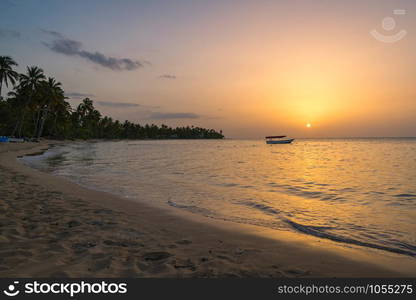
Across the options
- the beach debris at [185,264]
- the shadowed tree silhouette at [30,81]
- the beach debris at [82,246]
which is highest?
the shadowed tree silhouette at [30,81]

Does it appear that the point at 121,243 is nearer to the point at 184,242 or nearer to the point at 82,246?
the point at 82,246

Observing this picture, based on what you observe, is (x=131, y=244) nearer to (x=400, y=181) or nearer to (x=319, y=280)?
(x=319, y=280)

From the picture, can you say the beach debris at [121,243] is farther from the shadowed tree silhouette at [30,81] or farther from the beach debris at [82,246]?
the shadowed tree silhouette at [30,81]

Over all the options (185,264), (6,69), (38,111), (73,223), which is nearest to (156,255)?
(185,264)

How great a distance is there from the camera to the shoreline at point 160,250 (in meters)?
3.84

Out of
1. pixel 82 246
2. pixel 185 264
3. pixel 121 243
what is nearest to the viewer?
pixel 185 264

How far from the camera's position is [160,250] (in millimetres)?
4672

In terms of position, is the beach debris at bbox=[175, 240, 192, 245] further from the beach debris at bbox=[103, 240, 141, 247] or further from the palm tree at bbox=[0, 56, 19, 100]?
the palm tree at bbox=[0, 56, 19, 100]

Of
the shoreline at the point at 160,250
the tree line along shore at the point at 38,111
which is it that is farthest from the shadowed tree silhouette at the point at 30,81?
the shoreline at the point at 160,250

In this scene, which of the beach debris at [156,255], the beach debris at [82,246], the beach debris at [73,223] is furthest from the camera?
the beach debris at [73,223]

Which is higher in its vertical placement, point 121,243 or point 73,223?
point 121,243

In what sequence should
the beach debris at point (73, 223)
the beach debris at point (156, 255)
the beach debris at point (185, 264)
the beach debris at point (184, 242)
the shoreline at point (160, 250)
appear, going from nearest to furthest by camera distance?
the shoreline at point (160, 250)
the beach debris at point (185, 264)
the beach debris at point (156, 255)
the beach debris at point (184, 242)
the beach debris at point (73, 223)

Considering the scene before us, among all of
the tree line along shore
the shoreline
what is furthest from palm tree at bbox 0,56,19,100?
the shoreline

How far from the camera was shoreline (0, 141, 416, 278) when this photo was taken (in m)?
3.84
